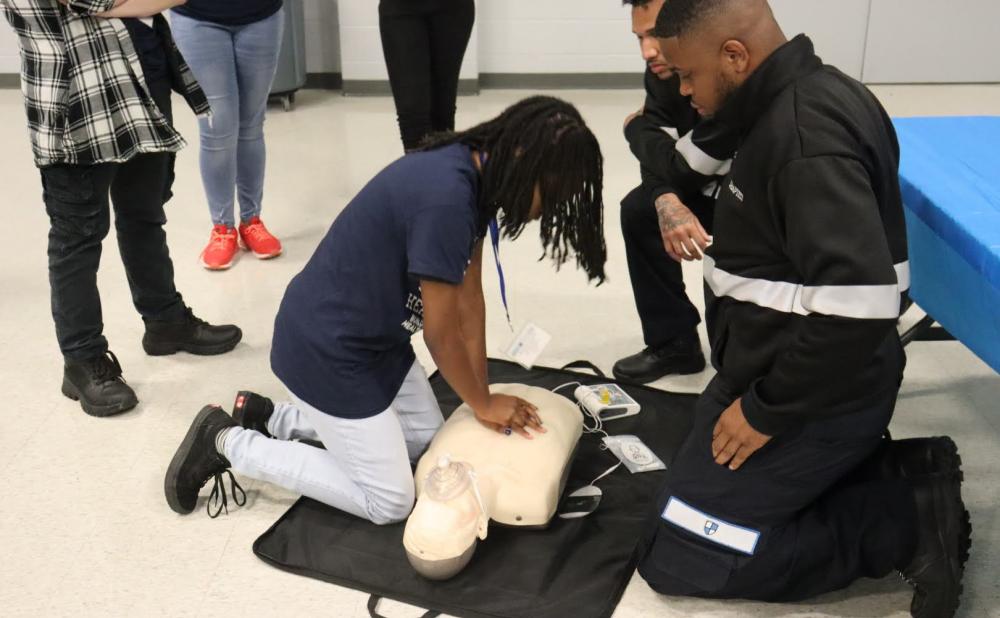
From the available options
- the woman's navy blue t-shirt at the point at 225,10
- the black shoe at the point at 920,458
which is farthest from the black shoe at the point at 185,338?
the black shoe at the point at 920,458

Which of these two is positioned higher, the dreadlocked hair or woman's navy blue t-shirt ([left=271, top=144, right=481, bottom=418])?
the dreadlocked hair

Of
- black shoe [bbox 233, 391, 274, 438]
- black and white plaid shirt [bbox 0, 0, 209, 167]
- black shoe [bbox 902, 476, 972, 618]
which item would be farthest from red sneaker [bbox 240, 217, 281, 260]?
black shoe [bbox 902, 476, 972, 618]

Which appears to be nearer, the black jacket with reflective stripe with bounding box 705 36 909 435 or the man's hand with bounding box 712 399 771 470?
the black jacket with reflective stripe with bounding box 705 36 909 435

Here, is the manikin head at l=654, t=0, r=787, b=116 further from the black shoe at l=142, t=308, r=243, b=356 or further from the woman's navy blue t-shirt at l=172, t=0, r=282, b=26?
the woman's navy blue t-shirt at l=172, t=0, r=282, b=26

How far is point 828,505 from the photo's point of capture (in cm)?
192

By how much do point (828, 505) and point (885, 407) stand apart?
8.4 inches

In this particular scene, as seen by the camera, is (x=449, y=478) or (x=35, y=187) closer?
(x=449, y=478)

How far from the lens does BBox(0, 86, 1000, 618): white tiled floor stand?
1.94 m

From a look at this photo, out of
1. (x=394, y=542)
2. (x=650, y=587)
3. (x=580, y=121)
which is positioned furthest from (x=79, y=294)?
(x=650, y=587)

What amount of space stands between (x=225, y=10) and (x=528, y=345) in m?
1.38

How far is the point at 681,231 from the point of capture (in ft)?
7.45

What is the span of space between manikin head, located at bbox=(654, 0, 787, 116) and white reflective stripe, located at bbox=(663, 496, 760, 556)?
2.43 ft

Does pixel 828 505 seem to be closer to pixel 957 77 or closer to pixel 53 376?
pixel 53 376

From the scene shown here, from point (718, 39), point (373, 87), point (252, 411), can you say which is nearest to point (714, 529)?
point (718, 39)
